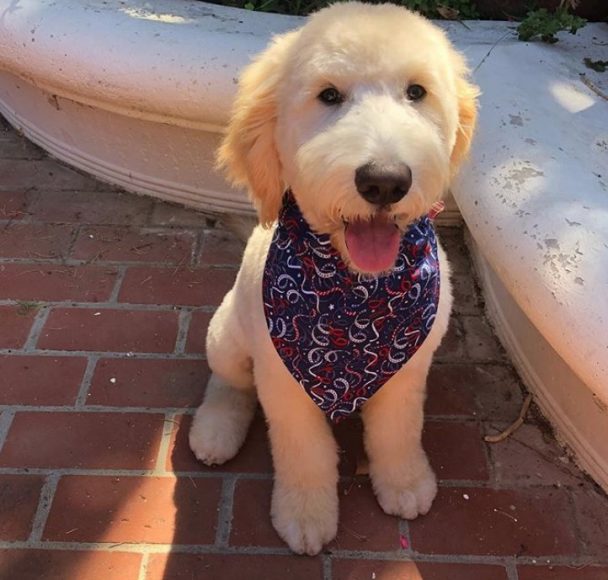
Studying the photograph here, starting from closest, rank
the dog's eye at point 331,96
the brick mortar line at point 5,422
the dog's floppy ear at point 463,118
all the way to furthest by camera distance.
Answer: the dog's eye at point 331,96, the dog's floppy ear at point 463,118, the brick mortar line at point 5,422

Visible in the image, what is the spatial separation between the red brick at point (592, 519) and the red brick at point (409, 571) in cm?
25

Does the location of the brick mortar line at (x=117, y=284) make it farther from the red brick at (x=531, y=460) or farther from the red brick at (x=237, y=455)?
the red brick at (x=531, y=460)

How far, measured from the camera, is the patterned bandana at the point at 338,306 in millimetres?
1817

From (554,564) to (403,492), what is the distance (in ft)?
1.34

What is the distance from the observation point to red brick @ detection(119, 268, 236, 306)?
2.72 meters

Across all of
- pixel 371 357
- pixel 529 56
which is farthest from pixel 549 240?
pixel 529 56

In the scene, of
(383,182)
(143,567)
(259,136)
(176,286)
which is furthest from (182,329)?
(383,182)

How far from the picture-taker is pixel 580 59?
2732 mm

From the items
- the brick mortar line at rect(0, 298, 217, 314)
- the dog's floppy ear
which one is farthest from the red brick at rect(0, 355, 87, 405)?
the dog's floppy ear

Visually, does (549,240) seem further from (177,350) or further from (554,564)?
(177,350)

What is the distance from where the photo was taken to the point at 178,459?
2213 millimetres

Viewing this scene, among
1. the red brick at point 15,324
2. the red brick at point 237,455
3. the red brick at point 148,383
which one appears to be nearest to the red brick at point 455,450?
the red brick at point 237,455

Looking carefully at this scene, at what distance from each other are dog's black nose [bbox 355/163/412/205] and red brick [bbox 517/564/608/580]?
107 cm

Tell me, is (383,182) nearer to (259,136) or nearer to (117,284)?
(259,136)
